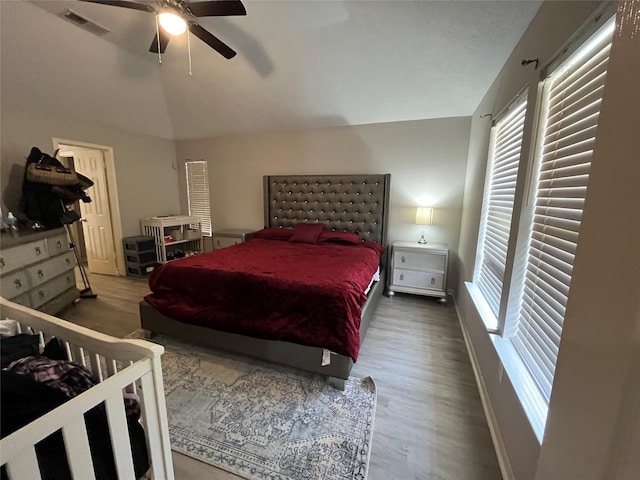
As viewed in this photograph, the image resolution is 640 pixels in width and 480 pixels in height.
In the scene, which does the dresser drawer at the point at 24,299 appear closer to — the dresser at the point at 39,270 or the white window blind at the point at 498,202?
the dresser at the point at 39,270

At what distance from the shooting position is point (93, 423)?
883 millimetres

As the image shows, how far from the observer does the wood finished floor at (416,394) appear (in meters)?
1.31

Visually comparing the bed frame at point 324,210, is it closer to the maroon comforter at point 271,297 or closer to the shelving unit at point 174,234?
the maroon comforter at point 271,297

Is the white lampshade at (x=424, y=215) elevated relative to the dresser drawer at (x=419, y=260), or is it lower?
elevated

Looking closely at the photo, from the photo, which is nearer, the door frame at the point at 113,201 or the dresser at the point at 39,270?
the dresser at the point at 39,270

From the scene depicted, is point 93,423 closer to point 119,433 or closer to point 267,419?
point 119,433

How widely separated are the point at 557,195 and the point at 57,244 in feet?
14.2

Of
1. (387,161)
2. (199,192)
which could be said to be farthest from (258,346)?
(199,192)

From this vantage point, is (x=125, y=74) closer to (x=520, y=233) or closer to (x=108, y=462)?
(x=108, y=462)


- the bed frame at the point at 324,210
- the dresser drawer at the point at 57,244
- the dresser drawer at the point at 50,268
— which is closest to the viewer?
the bed frame at the point at 324,210

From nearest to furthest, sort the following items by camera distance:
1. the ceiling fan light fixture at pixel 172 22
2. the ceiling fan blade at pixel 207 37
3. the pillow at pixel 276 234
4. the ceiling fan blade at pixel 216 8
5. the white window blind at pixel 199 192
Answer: the ceiling fan blade at pixel 216 8, the ceiling fan light fixture at pixel 172 22, the ceiling fan blade at pixel 207 37, the pillow at pixel 276 234, the white window blind at pixel 199 192

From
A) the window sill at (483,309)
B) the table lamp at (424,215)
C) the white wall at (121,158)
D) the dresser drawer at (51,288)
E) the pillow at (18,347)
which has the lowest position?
the dresser drawer at (51,288)

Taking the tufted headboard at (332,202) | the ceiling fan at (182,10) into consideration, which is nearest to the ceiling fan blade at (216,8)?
the ceiling fan at (182,10)

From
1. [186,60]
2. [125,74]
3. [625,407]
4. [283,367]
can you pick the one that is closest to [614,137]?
[625,407]
